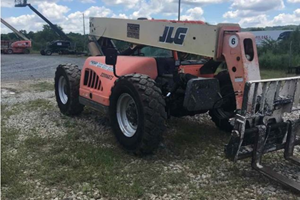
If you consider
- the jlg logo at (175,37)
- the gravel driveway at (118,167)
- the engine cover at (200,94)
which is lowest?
the gravel driveway at (118,167)

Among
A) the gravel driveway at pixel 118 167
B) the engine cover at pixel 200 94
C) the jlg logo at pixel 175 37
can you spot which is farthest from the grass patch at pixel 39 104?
the engine cover at pixel 200 94

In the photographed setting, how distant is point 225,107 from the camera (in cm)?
619

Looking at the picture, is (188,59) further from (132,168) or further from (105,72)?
(132,168)

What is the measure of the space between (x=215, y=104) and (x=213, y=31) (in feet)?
4.03

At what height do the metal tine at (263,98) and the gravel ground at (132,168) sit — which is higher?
the metal tine at (263,98)

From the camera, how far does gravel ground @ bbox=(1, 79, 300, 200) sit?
13.6ft

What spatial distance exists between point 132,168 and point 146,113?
79 cm

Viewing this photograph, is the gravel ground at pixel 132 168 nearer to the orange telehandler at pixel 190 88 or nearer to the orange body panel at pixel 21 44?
the orange telehandler at pixel 190 88

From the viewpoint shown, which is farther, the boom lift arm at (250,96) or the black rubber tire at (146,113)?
the black rubber tire at (146,113)

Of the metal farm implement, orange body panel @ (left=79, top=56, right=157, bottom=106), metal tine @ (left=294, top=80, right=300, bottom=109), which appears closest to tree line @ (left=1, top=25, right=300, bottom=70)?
A: orange body panel @ (left=79, top=56, right=157, bottom=106)

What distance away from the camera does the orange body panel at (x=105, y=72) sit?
232 inches

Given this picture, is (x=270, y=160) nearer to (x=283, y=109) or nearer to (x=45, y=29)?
(x=283, y=109)

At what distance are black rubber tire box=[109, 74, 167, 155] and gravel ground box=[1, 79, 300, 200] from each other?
253 millimetres

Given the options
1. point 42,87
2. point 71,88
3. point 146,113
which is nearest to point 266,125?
point 146,113
